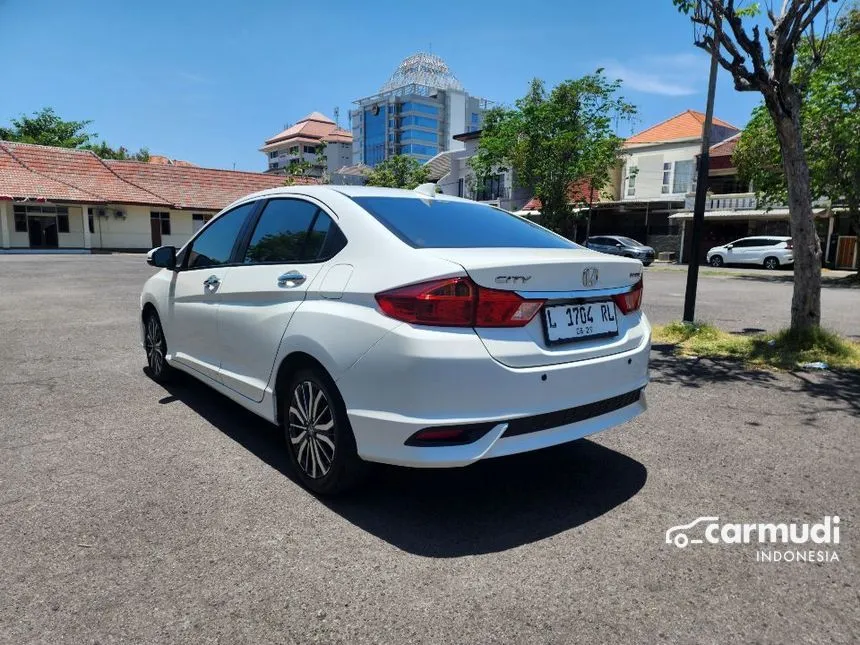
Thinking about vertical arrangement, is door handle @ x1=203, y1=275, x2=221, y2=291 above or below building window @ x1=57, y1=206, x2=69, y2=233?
below

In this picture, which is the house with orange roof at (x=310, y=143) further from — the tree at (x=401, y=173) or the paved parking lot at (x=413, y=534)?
the paved parking lot at (x=413, y=534)

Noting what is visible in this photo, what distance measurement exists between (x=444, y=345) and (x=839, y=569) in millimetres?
1932

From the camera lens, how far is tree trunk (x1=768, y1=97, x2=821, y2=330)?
6789 mm

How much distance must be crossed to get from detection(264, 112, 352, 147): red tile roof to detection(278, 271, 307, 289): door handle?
349 feet

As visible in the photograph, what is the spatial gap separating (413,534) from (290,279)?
4.94 feet

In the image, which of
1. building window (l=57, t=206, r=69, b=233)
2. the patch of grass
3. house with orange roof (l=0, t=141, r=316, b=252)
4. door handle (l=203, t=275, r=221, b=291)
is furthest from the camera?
building window (l=57, t=206, r=69, b=233)

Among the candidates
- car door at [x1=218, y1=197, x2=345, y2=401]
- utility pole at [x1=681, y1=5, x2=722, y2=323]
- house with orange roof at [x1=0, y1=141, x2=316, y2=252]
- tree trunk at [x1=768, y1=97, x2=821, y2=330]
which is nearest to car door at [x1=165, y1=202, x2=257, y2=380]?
car door at [x1=218, y1=197, x2=345, y2=401]

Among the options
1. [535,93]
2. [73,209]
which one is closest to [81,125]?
[73,209]

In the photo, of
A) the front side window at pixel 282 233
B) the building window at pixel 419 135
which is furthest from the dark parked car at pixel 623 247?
the building window at pixel 419 135

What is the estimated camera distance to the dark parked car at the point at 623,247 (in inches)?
1220

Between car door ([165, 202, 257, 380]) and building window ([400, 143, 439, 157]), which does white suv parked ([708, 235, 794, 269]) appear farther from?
→ building window ([400, 143, 439, 157])

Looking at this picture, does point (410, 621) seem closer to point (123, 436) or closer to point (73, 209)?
point (123, 436)

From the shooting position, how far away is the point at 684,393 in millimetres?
5395

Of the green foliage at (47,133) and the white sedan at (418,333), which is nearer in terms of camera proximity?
the white sedan at (418,333)
